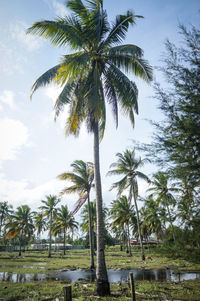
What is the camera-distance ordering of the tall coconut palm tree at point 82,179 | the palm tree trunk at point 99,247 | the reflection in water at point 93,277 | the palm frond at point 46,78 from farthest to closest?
1. the tall coconut palm tree at point 82,179
2. the reflection in water at point 93,277
3. the palm frond at point 46,78
4. the palm tree trunk at point 99,247

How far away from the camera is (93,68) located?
986 centimetres

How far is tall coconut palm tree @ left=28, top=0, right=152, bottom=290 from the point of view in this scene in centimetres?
894

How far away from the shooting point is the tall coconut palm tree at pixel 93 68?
8.94 metres

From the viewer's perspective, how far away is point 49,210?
37.7m

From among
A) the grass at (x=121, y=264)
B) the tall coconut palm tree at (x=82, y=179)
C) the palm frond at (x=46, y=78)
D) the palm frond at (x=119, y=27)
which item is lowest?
the grass at (x=121, y=264)

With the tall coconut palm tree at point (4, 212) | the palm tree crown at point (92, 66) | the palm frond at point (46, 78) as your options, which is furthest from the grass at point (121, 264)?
the tall coconut palm tree at point (4, 212)

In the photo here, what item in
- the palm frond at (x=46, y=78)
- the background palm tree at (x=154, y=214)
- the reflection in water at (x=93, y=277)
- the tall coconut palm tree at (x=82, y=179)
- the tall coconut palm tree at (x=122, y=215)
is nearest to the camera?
the background palm tree at (x=154, y=214)

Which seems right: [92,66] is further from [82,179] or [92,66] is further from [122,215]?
[122,215]

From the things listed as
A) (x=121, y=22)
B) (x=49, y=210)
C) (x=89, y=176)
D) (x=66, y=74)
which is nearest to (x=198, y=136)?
(x=66, y=74)

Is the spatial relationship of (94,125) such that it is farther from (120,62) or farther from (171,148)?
(171,148)

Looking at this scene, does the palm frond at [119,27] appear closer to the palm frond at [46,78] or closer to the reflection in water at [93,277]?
the palm frond at [46,78]

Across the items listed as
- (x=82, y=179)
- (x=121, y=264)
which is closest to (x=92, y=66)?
(x=82, y=179)

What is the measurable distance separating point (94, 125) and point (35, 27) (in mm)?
5149

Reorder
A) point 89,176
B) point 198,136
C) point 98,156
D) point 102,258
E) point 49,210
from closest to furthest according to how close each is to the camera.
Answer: point 198,136 < point 102,258 < point 98,156 < point 89,176 < point 49,210
